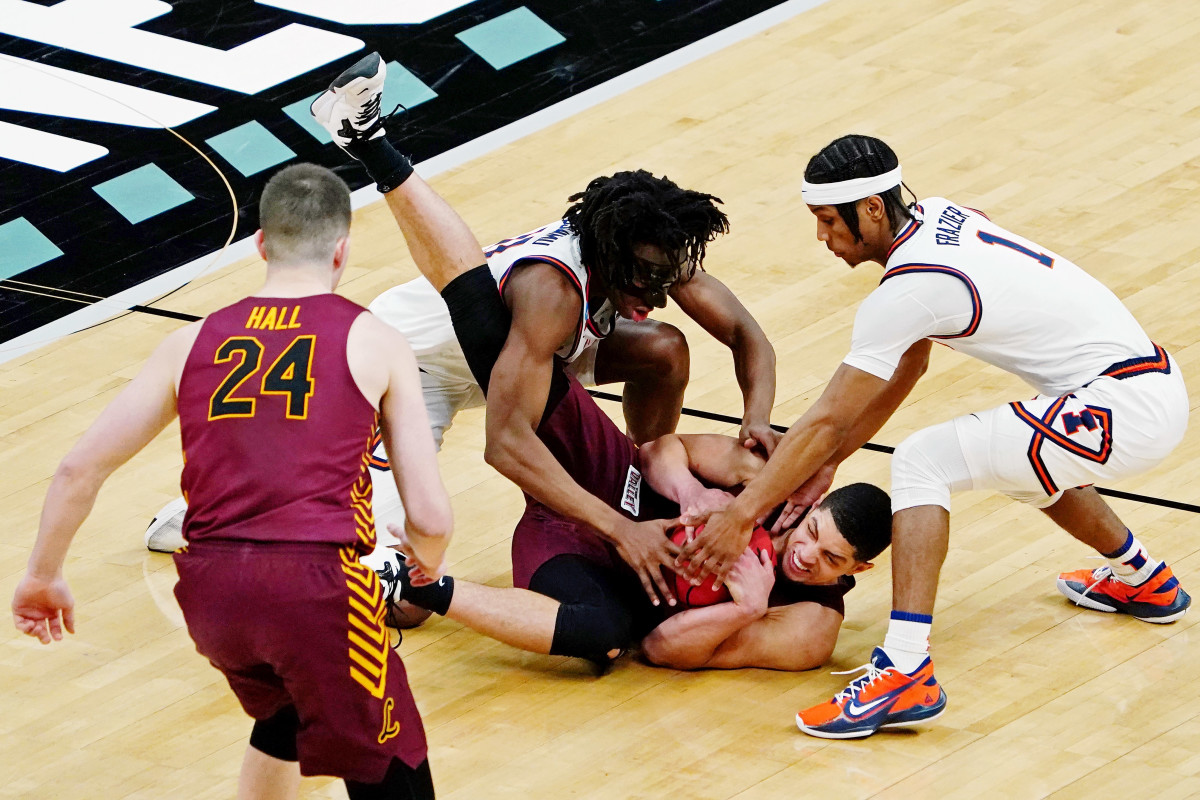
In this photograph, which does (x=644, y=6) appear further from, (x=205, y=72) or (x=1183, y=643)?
(x=1183, y=643)

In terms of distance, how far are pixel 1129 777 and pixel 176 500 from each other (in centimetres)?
293

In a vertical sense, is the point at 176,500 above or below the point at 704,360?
above

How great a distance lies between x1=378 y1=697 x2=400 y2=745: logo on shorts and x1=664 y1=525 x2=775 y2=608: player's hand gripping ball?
1.35 meters

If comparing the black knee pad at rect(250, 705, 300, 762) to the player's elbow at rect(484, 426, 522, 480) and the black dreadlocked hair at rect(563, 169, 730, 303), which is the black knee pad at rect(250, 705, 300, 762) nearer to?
the player's elbow at rect(484, 426, 522, 480)

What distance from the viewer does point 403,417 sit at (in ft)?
10.9

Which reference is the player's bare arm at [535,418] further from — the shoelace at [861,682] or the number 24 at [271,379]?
the number 24 at [271,379]

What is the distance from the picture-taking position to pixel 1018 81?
8414mm

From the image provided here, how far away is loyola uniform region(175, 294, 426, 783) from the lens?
10.7ft

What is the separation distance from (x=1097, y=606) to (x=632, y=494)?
4.25 feet

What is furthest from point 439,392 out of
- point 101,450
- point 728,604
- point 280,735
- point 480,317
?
point 101,450

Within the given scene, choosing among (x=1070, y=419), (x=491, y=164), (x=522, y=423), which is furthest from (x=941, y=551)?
(x=491, y=164)

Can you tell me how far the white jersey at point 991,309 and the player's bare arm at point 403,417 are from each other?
1.39 m

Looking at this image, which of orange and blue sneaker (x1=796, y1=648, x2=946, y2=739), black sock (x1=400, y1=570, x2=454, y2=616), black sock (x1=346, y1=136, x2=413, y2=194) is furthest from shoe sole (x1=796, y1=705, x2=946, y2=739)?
black sock (x1=346, y1=136, x2=413, y2=194)

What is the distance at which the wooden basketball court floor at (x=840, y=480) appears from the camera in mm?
4191
